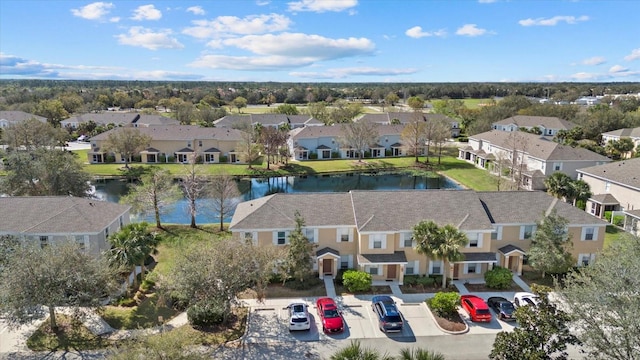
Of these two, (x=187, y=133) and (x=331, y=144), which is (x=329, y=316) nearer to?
(x=331, y=144)

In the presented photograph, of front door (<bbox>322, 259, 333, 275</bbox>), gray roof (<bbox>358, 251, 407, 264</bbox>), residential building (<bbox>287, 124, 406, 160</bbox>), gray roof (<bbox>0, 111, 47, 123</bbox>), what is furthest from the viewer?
gray roof (<bbox>0, 111, 47, 123</bbox>)

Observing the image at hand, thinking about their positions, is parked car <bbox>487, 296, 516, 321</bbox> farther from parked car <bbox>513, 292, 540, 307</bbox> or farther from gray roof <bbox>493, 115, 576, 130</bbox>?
gray roof <bbox>493, 115, 576, 130</bbox>

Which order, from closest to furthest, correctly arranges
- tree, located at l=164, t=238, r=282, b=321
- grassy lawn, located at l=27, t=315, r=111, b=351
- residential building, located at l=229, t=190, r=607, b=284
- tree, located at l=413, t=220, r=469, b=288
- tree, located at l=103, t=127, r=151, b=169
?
grassy lawn, located at l=27, t=315, r=111, b=351 → tree, located at l=164, t=238, r=282, b=321 → tree, located at l=413, t=220, r=469, b=288 → residential building, located at l=229, t=190, r=607, b=284 → tree, located at l=103, t=127, r=151, b=169

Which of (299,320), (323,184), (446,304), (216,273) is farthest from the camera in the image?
(323,184)

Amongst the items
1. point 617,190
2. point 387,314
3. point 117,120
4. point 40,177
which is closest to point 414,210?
point 387,314

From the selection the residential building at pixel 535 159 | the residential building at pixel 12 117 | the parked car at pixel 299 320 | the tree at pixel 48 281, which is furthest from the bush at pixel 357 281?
the residential building at pixel 12 117

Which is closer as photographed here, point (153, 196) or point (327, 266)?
point (327, 266)

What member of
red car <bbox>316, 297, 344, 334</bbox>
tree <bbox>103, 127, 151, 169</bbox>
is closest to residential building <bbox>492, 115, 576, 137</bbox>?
tree <bbox>103, 127, 151, 169</bbox>

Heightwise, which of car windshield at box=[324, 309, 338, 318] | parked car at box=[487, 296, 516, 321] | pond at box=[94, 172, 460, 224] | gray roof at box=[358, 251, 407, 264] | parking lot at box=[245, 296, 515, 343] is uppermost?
gray roof at box=[358, 251, 407, 264]

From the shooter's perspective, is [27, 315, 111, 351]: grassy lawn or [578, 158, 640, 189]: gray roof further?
[578, 158, 640, 189]: gray roof
